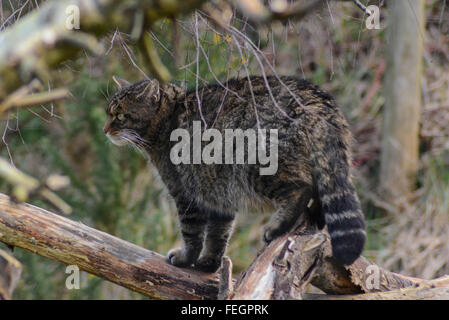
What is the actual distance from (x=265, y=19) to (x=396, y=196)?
163 inches

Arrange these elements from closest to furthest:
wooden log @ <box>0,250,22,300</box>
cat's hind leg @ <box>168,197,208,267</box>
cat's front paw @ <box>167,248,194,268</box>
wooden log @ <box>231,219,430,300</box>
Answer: wooden log @ <box>0,250,22,300</box>, wooden log @ <box>231,219,430,300</box>, cat's front paw @ <box>167,248,194,268</box>, cat's hind leg @ <box>168,197,208,267</box>

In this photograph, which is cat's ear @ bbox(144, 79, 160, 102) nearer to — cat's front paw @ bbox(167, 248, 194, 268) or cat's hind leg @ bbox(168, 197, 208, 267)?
cat's hind leg @ bbox(168, 197, 208, 267)

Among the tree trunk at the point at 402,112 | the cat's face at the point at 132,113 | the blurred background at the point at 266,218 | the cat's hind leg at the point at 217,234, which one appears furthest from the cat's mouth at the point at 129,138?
the tree trunk at the point at 402,112

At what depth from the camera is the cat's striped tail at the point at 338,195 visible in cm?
212

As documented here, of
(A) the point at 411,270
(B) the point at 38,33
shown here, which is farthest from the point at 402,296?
(A) the point at 411,270

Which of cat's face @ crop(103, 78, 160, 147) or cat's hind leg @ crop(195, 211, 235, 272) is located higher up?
cat's face @ crop(103, 78, 160, 147)

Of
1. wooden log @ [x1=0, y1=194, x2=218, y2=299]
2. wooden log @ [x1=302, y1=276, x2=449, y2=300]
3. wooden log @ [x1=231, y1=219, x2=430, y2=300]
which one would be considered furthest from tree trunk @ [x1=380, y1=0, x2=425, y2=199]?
wooden log @ [x1=0, y1=194, x2=218, y2=299]

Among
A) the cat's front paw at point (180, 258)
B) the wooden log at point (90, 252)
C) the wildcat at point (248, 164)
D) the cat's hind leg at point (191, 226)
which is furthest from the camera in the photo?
the cat's hind leg at point (191, 226)

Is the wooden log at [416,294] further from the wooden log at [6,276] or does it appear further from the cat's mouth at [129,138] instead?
the wooden log at [6,276]

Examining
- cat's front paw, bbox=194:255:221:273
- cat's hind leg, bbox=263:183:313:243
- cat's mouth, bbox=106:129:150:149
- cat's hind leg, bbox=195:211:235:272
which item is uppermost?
cat's mouth, bbox=106:129:150:149

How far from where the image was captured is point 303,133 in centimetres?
230

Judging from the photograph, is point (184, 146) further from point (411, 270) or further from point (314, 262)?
point (411, 270)

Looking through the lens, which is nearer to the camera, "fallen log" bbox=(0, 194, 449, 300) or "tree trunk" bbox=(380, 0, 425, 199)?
"fallen log" bbox=(0, 194, 449, 300)

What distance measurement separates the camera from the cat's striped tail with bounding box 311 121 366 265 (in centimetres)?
212
